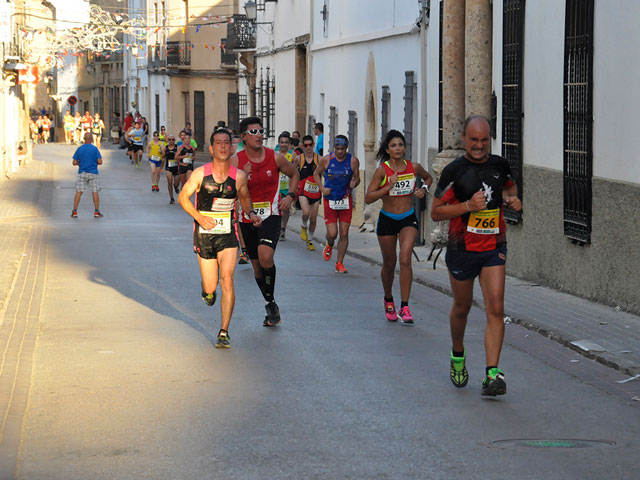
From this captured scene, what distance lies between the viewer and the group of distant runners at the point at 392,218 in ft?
26.4

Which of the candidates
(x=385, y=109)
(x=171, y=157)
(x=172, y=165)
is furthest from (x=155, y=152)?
(x=385, y=109)

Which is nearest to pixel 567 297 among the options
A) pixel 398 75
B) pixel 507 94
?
pixel 507 94

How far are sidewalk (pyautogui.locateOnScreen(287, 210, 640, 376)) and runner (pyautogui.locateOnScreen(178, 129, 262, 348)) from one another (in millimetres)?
2744

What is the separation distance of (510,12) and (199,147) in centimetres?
4766

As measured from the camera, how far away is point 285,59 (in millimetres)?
38219

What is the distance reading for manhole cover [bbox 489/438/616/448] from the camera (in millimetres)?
6676

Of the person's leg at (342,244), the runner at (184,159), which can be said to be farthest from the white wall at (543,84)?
the runner at (184,159)

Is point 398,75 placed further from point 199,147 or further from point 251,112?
point 199,147

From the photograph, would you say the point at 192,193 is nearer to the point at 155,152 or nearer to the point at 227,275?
the point at 227,275

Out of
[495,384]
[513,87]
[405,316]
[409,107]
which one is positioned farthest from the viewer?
[409,107]

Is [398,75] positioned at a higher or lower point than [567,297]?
higher

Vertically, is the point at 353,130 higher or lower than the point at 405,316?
higher

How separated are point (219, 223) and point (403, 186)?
225cm

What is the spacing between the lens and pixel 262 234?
38.0 feet
